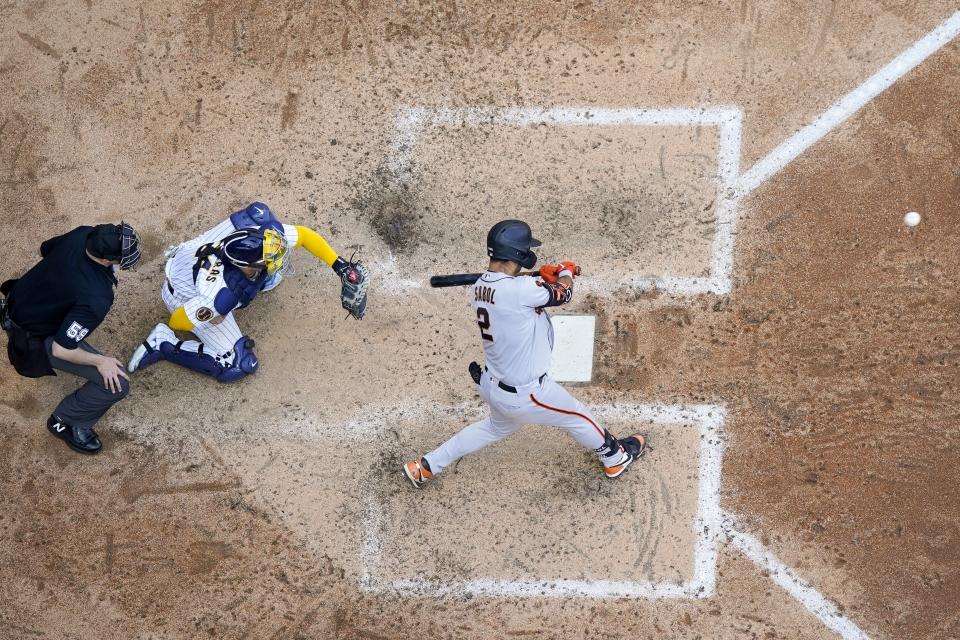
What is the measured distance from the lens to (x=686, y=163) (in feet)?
19.1

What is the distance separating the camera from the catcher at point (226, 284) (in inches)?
199

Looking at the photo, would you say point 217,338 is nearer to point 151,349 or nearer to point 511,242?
point 151,349

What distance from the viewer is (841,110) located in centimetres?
580

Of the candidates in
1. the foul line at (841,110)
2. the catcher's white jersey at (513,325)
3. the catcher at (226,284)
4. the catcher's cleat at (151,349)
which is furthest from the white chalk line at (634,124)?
the catcher's cleat at (151,349)

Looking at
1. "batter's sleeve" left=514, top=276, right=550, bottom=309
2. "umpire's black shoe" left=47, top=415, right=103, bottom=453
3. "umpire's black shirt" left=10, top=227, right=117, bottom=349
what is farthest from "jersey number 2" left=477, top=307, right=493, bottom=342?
"umpire's black shoe" left=47, top=415, right=103, bottom=453

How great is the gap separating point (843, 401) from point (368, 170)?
3.59m

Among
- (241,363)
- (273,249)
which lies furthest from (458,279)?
(241,363)

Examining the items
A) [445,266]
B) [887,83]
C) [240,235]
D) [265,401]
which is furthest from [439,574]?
[887,83]

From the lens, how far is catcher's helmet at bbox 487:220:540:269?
454cm

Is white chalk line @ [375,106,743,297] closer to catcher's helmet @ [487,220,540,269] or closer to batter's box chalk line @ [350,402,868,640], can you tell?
batter's box chalk line @ [350,402,868,640]

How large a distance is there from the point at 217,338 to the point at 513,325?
2162mm

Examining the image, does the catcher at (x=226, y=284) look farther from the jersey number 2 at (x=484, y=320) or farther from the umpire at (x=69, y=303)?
the jersey number 2 at (x=484, y=320)

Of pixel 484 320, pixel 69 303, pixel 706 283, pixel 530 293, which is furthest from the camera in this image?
pixel 706 283

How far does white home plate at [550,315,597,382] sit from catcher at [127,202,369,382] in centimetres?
133
